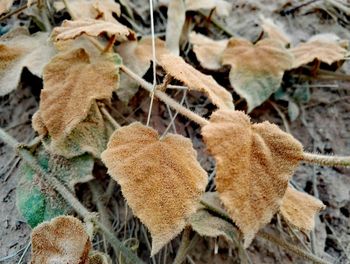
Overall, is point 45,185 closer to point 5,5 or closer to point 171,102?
point 171,102

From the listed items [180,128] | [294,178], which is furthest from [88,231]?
[294,178]

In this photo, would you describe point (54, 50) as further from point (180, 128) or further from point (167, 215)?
point (167, 215)

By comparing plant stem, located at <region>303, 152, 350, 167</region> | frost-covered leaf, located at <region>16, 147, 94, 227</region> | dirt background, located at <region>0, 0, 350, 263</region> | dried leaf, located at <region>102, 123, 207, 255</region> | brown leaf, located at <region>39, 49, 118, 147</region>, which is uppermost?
brown leaf, located at <region>39, 49, 118, 147</region>

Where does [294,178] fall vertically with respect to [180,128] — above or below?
below

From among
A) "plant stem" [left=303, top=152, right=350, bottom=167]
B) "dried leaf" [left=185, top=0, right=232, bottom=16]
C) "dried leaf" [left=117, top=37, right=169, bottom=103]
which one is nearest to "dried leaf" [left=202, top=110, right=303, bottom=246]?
"plant stem" [left=303, top=152, right=350, bottom=167]

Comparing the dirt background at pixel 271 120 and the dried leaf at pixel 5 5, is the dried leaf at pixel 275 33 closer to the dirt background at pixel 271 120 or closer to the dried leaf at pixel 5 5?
the dirt background at pixel 271 120

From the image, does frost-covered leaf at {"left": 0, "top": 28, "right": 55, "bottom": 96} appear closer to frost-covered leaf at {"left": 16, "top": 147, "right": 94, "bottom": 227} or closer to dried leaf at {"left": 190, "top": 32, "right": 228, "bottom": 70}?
frost-covered leaf at {"left": 16, "top": 147, "right": 94, "bottom": 227}

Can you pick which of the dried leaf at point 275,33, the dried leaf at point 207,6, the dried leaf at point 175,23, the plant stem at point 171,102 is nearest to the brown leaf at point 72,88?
the plant stem at point 171,102
